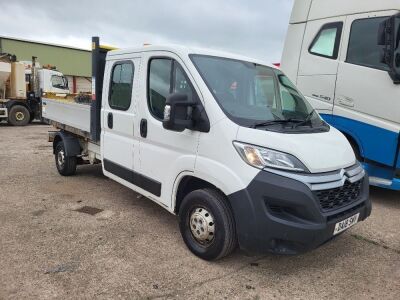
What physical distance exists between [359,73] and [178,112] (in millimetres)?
3414

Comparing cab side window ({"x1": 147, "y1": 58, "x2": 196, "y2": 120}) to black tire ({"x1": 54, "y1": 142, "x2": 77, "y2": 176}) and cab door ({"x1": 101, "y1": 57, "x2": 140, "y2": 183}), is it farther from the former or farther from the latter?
black tire ({"x1": 54, "y1": 142, "x2": 77, "y2": 176})

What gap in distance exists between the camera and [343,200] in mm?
3352

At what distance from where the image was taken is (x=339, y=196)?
3.30 m

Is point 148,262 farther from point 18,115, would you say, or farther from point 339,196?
point 18,115

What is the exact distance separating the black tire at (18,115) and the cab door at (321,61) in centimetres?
1500

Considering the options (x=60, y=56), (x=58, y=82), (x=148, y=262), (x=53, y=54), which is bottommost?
(x=148, y=262)

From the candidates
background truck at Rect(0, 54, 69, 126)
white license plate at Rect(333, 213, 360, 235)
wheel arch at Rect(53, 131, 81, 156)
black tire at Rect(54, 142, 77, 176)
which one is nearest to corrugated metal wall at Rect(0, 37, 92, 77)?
background truck at Rect(0, 54, 69, 126)

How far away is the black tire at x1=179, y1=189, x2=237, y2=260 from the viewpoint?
3289 millimetres

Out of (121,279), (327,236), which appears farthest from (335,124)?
(121,279)

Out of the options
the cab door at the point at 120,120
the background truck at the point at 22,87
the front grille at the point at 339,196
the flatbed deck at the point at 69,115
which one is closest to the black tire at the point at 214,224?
the front grille at the point at 339,196

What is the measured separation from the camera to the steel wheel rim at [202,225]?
3.46m

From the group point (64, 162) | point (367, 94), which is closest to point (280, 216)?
point (367, 94)

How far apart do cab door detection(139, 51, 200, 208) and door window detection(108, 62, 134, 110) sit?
0.34 m

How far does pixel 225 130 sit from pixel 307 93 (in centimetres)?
335
